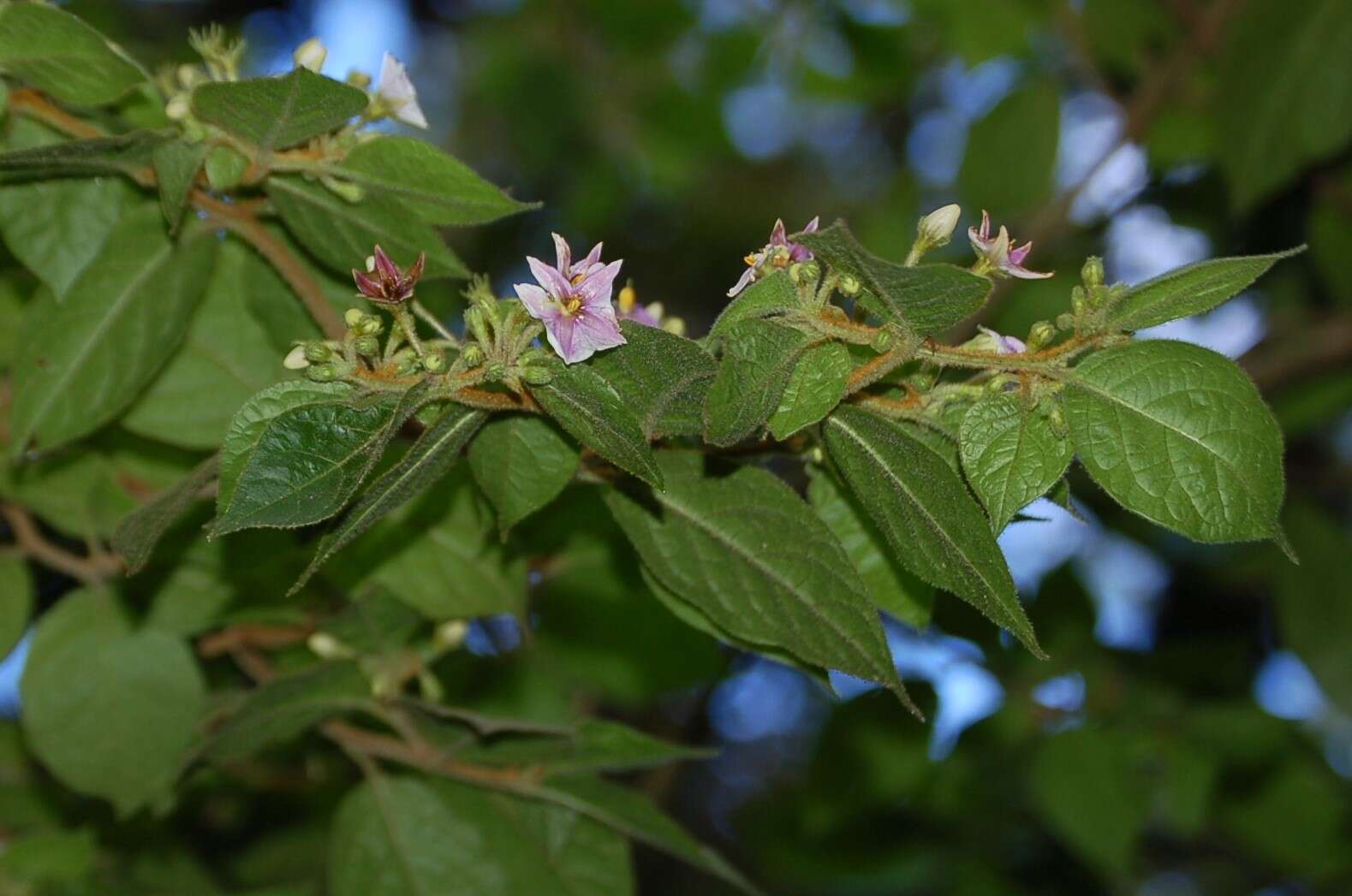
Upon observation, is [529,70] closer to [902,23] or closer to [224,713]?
[902,23]

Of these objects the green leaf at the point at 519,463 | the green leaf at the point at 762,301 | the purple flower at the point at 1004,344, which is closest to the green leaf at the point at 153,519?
the green leaf at the point at 519,463

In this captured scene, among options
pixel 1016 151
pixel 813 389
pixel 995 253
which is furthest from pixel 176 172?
pixel 1016 151

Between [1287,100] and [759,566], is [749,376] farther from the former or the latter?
[1287,100]

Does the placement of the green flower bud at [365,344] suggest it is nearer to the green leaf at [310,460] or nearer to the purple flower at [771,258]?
the green leaf at [310,460]

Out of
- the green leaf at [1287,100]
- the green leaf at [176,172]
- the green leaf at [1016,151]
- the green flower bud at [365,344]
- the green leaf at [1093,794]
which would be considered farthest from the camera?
the green leaf at [1016,151]

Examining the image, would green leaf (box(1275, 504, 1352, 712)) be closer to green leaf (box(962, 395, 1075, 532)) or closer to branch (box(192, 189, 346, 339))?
green leaf (box(962, 395, 1075, 532))

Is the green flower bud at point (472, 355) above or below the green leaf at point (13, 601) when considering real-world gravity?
below
